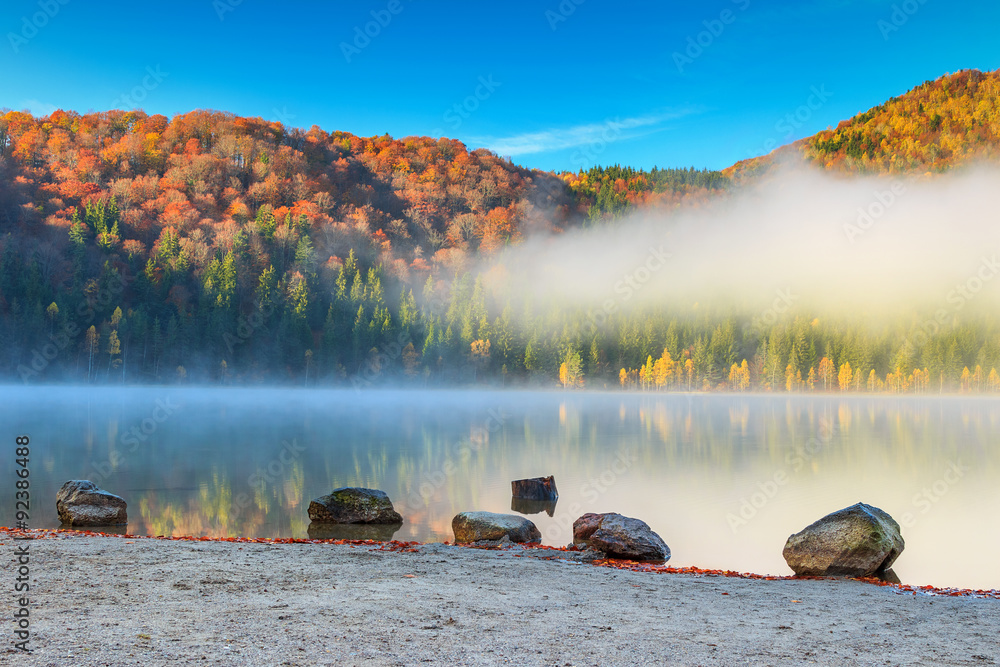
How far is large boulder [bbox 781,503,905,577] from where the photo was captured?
1312cm

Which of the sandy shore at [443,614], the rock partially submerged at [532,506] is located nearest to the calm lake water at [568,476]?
the rock partially submerged at [532,506]

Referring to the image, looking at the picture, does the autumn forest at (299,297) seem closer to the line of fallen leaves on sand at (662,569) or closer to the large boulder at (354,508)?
the large boulder at (354,508)

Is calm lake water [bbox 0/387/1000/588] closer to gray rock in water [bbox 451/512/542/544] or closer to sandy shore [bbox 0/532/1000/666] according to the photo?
gray rock in water [bbox 451/512/542/544]

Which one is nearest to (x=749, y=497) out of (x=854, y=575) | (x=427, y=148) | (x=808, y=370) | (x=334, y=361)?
(x=854, y=575)

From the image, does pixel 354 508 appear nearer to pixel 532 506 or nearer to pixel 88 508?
pixel 532 506

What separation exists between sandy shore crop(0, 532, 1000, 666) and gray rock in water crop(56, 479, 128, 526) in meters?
4.82

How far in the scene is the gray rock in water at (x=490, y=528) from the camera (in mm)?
15250

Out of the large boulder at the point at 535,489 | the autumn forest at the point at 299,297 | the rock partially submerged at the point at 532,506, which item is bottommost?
the rock partially submerged at the point at 532,506

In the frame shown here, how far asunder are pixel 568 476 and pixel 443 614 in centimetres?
1941

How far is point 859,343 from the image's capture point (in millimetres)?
137875

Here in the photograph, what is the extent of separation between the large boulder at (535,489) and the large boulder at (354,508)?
5.34 meters

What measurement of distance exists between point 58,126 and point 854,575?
174 meters

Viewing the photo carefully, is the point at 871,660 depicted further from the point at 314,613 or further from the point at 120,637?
the point at 120,637

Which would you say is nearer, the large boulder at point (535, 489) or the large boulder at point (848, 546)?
the large boulder at point (848, 546)
